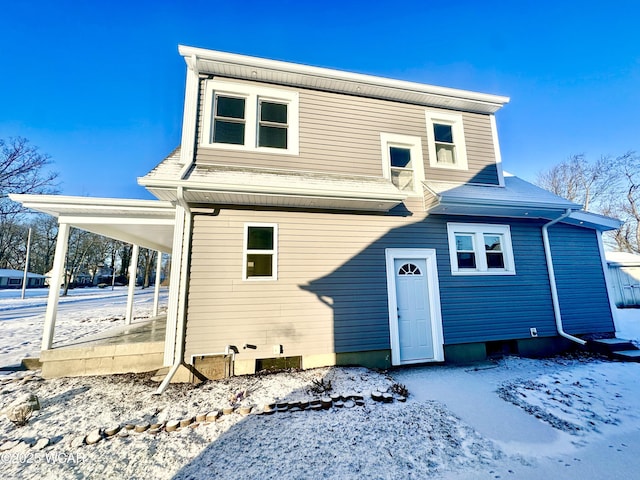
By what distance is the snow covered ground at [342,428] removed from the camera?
2.62 metres

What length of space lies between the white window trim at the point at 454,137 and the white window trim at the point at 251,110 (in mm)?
3464

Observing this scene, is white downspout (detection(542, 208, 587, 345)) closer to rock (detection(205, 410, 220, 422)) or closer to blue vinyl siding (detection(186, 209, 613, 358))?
blue vinyl siding (detection(186, 209, 613, 358))

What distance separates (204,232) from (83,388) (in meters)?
3.28

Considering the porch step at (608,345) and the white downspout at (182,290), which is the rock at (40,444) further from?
the porch step at (608,345)

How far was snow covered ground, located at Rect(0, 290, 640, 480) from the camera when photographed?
262 centimetres

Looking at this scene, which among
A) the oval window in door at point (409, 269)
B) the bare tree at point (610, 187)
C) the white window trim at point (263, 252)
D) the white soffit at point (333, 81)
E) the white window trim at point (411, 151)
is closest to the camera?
the white window trim at point (263, 252)

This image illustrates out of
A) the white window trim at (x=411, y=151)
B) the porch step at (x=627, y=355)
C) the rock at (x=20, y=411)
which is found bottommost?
the porch step at (x=627, y=355)

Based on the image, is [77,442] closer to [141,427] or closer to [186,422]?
[141,427]

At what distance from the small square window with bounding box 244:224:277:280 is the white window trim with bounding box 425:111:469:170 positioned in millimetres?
4511

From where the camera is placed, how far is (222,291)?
4.91 metres

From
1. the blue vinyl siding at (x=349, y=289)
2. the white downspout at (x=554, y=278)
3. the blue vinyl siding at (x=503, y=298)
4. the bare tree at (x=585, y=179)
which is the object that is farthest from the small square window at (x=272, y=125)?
the bare tree at (x=585, y=179)

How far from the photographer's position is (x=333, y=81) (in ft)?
20.1

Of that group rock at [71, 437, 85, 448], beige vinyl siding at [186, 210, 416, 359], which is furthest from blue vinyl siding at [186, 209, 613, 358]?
rock at [71, 437, 85, 448]

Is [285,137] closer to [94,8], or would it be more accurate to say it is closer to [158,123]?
[94,8]
